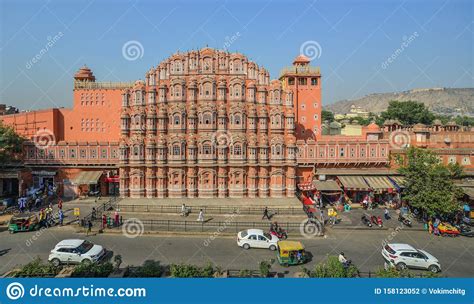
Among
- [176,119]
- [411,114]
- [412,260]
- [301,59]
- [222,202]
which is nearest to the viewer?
[412,260]

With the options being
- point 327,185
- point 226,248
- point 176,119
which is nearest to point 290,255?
→ point 226,248

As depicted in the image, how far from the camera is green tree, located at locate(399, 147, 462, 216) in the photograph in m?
30.9

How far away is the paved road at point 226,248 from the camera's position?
75.3 ft

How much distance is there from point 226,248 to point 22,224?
17.5 metres

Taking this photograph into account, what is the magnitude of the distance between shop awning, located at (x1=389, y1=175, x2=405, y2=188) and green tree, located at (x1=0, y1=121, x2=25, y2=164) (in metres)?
43.5

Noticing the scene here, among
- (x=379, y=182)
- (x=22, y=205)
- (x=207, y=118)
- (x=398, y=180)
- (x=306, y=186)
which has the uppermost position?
(x=207, y=118)

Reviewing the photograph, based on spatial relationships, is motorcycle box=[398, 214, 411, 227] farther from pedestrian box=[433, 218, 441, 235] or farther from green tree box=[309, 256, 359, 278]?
green tree box=[309, 256, 359, 278]

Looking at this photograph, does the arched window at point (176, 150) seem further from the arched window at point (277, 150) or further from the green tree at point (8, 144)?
the green tree at point (8, 144)

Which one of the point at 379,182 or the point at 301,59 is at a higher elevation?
the point at 301,59

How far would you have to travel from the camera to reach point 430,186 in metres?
32.2

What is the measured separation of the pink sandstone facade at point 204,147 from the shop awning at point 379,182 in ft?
7.26

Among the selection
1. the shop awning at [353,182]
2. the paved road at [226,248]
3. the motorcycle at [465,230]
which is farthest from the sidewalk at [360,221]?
the motorcycle at [465,230]

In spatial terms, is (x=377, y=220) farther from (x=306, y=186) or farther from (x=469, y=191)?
(x=469, y=191)

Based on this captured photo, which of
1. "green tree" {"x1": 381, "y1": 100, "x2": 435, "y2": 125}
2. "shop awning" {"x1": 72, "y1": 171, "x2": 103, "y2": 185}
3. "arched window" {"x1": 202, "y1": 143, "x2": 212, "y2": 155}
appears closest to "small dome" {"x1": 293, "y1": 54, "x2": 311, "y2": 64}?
"arched window" {"x1": 202, "y1": 143, "x2": 212, "y2": 155}
